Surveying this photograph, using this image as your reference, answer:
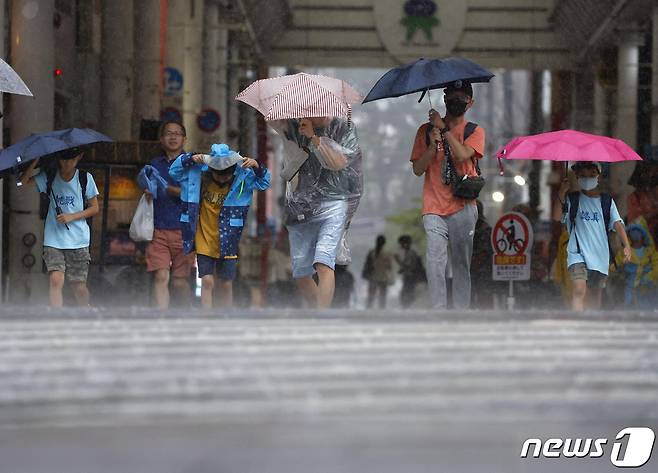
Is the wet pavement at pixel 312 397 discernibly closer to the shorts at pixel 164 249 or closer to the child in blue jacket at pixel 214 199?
the child in blue jacket at pixel 214 199

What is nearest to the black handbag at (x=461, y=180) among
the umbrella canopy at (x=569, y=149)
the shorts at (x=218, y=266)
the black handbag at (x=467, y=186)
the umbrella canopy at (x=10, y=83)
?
the black handbag at (x=467, y=186)

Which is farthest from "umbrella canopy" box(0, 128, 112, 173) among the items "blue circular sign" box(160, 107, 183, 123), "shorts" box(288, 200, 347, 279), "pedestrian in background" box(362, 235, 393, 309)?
"pedestrian in background" box(362, 235, 393, 309)

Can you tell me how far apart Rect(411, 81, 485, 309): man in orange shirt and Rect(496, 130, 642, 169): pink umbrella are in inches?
52.5

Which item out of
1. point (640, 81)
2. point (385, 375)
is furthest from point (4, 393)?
point (640, 81)

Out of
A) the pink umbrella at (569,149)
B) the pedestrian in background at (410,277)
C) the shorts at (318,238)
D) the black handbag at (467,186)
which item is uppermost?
the pink umbrella at (569,149)

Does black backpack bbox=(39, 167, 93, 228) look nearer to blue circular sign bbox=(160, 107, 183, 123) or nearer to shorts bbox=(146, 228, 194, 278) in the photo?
shorts bbox=(146, 228, 194, 278)

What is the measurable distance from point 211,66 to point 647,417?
30.0 m

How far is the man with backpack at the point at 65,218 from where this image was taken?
10.5 meters

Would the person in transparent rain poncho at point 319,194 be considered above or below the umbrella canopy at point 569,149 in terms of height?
below

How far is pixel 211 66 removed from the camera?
32062mm

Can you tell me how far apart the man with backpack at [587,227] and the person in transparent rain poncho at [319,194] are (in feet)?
6.54

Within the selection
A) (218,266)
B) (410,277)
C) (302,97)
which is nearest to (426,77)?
(302,97)

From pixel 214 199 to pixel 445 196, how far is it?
178 centimetres

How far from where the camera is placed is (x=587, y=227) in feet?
35.3
